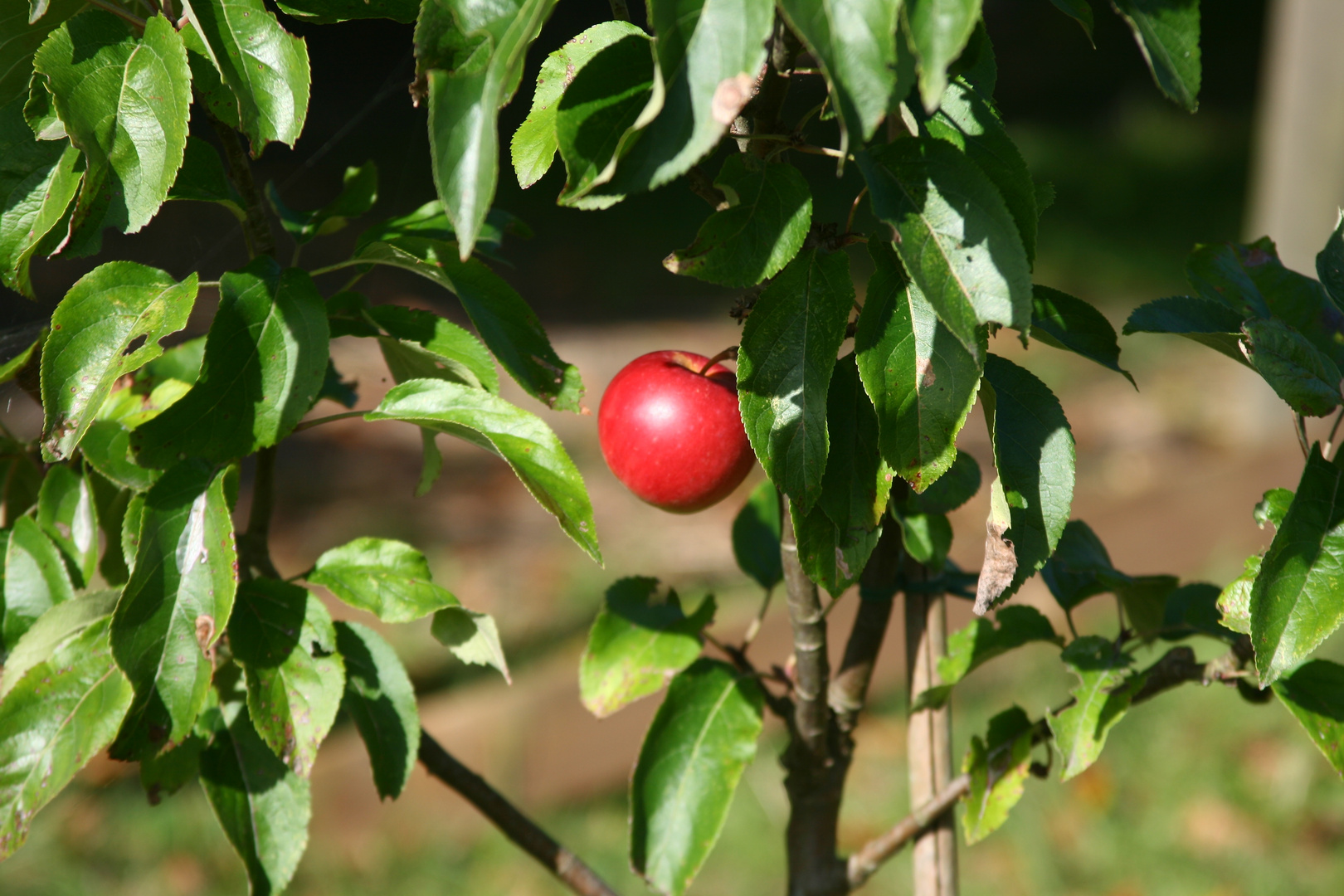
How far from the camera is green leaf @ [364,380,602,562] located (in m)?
0.68

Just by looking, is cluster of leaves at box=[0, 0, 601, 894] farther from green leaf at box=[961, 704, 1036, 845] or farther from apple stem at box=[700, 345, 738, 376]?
green leaf at box=[961, 704, 1036, 845]

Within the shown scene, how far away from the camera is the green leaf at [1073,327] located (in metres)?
0.67

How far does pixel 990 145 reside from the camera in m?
0.61

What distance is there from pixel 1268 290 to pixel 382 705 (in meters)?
0.72

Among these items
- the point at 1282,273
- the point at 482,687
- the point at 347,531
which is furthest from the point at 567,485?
the point at 347,531

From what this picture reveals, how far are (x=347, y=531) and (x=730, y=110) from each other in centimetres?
253

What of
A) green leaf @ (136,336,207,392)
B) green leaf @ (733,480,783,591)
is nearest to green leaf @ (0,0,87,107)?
green leaf @ (136,336,207,392)

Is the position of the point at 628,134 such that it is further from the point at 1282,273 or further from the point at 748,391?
the point at 1282,273

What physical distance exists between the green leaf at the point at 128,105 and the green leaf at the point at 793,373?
351 millimetres

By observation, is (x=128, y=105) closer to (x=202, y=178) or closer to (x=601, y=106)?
(x=202, y=178)

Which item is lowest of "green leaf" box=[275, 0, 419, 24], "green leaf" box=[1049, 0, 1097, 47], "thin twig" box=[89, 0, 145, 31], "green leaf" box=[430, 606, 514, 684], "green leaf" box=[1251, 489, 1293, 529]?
"green leaf" box=[430, 606, 514, 684]

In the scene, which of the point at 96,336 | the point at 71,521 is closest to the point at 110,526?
the point at 71,521

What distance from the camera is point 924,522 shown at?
2.78ft

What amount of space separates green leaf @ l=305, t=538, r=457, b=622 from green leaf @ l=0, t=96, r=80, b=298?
27 cm
